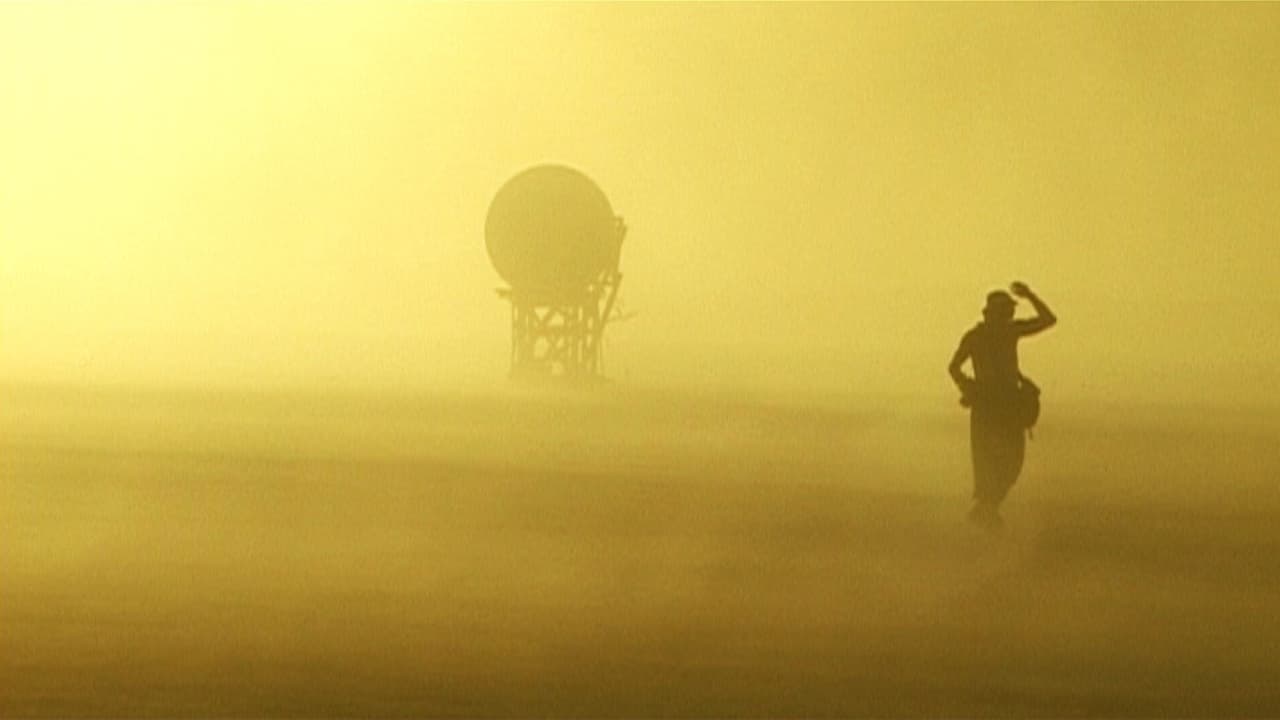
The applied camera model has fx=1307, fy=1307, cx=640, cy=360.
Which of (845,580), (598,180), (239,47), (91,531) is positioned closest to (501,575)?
(845,580)

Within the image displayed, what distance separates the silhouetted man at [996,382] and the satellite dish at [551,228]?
24.6 ft

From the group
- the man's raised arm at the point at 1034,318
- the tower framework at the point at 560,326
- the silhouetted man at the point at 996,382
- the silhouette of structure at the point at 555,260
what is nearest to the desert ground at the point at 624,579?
the silhouetted man at the point at 996,382

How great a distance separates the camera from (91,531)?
6.42 metres

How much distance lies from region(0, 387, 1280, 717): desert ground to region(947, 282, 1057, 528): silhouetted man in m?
0.52

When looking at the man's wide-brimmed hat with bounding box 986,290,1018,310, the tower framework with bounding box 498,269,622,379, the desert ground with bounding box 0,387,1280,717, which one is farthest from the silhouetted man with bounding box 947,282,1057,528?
the tower framework with bounding box 498,269,622,379

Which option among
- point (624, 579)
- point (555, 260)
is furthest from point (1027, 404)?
point (555, 260)

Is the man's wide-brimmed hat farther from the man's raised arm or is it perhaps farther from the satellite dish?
the satellite dish

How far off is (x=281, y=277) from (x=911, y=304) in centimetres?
424

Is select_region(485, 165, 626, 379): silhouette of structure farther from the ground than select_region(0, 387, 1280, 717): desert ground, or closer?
farther from the ground

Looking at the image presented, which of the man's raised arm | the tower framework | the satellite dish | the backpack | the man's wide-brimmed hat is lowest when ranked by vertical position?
the backpack

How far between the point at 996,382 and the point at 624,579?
6.03 ft

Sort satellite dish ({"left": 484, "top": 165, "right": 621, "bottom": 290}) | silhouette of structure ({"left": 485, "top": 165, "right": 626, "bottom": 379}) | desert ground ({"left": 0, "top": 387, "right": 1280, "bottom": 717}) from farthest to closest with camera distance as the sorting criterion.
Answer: satellite dish ({"left": 484, "top": 165, "right": 621, "bottom": 290}) → silhouette of structure ({"left": 485, "top": 165, "right": 626, "bottom": 379}) → desert ground ({"left": 0, "top": 387, "right": 1280, "bottom": 717})

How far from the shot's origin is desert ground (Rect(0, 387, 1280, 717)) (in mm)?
4676

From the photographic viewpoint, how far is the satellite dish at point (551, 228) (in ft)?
42.8
